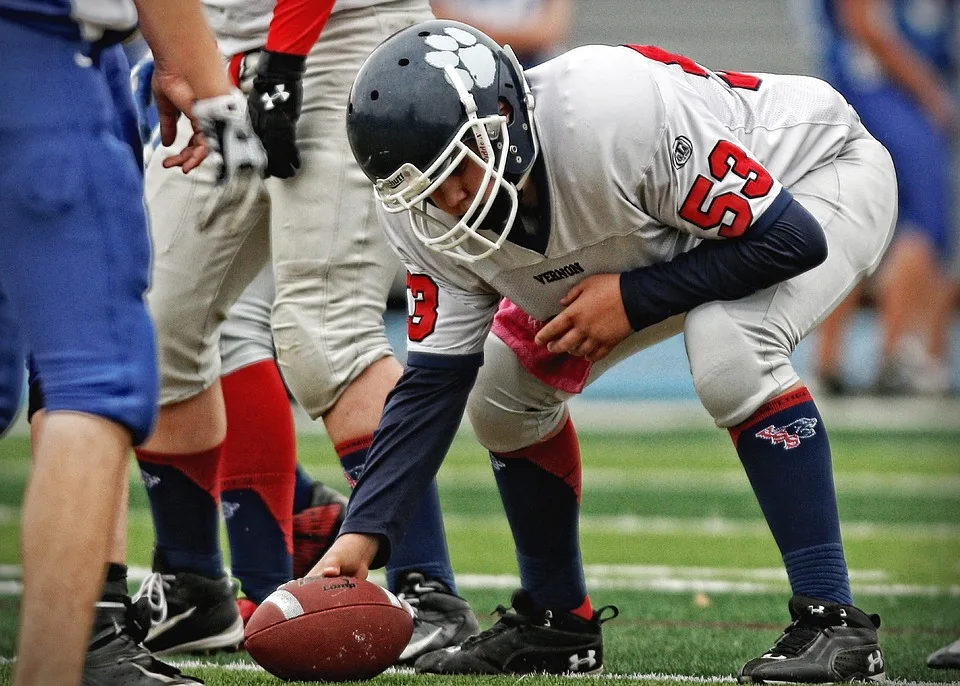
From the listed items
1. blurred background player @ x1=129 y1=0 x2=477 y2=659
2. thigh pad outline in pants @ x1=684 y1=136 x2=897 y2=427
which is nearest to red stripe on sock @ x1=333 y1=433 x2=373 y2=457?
blurred background player @ x1=129 y1=0 x2=477 y2=659

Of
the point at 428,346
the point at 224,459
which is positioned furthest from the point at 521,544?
Answer: the point at 224,459

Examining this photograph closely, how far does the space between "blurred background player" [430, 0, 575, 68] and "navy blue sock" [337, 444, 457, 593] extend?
8372 millimetres

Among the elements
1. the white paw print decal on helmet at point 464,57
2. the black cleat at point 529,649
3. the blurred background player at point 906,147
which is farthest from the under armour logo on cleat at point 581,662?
the blurred background player at point 906,147

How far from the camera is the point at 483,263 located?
9.05ft

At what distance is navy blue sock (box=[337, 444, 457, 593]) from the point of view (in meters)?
3.12

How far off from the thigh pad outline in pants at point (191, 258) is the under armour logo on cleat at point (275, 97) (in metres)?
0.24

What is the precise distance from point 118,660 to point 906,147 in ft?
26.5

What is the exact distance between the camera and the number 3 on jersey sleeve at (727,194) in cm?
262

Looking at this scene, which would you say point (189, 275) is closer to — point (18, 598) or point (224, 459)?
point (224, 459)

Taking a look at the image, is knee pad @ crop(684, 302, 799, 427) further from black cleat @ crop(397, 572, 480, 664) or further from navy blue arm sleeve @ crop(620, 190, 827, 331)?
black cleat @ crop(397, 572, 480, 664)

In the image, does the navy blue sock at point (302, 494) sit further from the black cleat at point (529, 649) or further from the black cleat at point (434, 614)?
the black cleat at point (529, 649)

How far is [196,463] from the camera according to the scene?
130 inches

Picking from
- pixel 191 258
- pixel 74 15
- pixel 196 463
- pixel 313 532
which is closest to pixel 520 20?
pixel 313 532

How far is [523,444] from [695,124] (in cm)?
74
